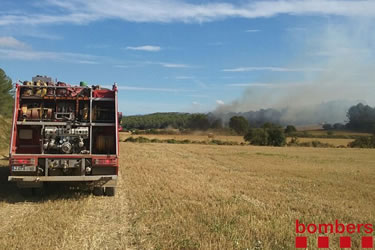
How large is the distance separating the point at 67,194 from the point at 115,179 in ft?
5.53

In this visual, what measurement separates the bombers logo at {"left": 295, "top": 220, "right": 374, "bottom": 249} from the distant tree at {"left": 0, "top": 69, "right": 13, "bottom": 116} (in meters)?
39.0

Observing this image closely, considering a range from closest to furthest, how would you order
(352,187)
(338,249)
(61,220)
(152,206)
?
1. (338,249)
2. (61,220)
3. (152,206)
4. (352,187)

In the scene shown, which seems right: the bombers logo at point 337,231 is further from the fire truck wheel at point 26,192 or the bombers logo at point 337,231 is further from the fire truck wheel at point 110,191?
the fire truck wheel at point 26,192

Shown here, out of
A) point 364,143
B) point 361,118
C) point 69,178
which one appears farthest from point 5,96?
point 361,118

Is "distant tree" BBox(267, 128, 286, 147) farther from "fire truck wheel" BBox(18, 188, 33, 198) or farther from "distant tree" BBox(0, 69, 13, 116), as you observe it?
"fire truck wheel" BBox(18, 188, 33, 198)

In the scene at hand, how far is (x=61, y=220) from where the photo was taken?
7.88 metres

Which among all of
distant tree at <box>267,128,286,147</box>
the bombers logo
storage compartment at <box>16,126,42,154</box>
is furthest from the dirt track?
distant tree at <box>267,128,286,147</box>

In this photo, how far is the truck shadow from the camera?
10.5m

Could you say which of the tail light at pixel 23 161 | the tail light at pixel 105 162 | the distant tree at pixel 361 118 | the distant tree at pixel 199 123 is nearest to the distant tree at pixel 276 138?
the distant tree at pixel 199 123

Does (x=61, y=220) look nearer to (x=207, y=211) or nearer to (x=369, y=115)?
(x=207, y=211)

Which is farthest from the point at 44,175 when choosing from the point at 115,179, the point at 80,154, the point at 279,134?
the point at 279,134

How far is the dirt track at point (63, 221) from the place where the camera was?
6.46 m

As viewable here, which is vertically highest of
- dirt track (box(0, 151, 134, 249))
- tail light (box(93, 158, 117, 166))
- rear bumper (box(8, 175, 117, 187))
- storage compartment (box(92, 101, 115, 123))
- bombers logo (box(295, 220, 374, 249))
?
storage compartment (box(92, 101, 115, 123))

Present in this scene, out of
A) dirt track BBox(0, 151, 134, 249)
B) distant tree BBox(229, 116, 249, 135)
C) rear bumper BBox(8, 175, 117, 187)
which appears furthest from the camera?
distant tree BBox(229, 116, 249, 135)
